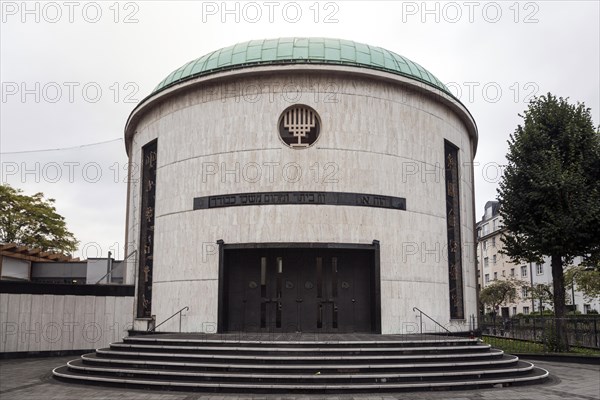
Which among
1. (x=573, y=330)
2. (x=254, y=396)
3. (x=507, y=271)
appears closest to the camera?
(x=254, y=396)

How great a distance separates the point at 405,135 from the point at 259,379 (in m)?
10.4

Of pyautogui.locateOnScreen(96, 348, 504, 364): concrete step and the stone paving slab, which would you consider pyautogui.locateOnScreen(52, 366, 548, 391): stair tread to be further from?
pyautogui.locateOnScreen(96, 348, 504, 364): concrete step

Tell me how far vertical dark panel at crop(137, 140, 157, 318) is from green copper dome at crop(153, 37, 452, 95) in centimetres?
308

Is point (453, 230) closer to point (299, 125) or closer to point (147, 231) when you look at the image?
A: point (299, 125)

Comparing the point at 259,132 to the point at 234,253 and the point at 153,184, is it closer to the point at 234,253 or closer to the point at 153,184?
the point at 234,253

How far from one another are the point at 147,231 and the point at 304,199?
7.19 metres

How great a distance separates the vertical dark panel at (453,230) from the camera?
67.5ft

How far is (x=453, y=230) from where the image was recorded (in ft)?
69.6

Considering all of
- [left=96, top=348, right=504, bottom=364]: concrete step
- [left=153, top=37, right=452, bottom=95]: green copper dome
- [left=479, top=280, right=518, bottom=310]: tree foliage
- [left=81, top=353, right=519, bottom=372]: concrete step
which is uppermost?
[left=153, top=37, right=452, bottom=95]: green copper dome

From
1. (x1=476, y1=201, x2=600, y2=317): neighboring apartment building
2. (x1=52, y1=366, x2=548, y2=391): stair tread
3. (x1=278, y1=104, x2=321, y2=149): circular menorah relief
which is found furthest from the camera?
(x1=476, y1=201, x2=600, y2=317): neighboring apartment building

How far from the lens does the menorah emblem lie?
1838 centimetres

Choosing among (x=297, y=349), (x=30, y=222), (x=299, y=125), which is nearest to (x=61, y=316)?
(x=297, y=349)

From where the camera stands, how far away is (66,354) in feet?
66.4

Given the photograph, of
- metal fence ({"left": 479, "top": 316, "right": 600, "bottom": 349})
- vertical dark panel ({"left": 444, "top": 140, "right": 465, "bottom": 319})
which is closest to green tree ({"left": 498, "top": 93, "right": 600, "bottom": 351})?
metal fence ({"left": 479, "top": 316, "right": 600, "bottom": 349})
